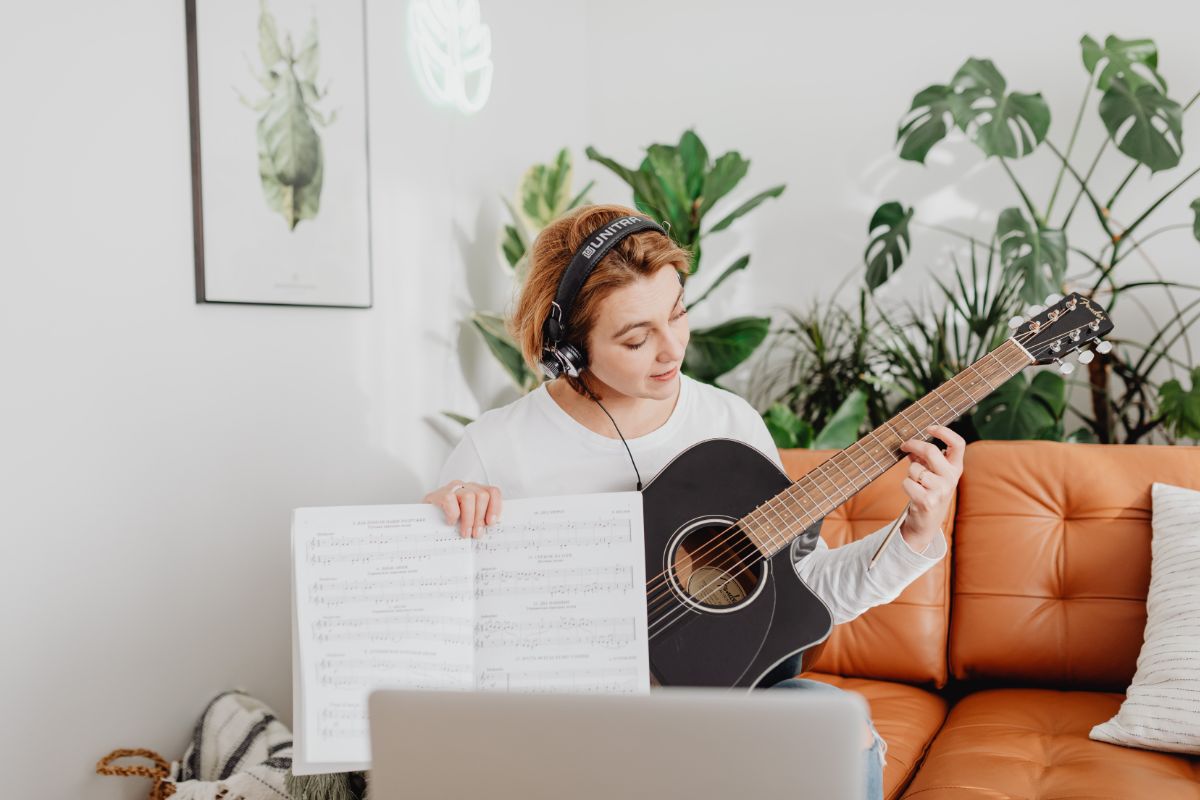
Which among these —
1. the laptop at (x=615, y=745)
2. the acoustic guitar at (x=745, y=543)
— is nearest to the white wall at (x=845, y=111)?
the acoustic guitar at (x=745, y=543)

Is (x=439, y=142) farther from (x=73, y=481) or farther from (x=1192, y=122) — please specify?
(x=1192, y=122)

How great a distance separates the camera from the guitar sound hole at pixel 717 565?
53.4 inches

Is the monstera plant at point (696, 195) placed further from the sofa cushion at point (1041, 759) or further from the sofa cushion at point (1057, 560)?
the sofa cushion at point (1041, 759)

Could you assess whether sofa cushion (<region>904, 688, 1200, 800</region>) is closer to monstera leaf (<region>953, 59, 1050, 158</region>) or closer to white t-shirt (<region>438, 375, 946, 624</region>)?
white t-shirt (<region>438, 375, 946, 624</region>)

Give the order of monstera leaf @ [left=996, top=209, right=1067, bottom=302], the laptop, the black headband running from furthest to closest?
1. monstera leaf @ [left=996, top=209, right=1067, bottom=302]
2. the black headband
3. the laptop

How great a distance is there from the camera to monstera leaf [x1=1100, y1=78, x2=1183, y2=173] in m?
2.25

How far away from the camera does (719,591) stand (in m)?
1.38

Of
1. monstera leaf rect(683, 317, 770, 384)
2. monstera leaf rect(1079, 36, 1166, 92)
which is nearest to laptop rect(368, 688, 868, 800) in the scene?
monstera leaf rect(683, 317, 770, 384)

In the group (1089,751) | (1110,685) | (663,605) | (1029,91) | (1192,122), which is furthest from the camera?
(1029,91)

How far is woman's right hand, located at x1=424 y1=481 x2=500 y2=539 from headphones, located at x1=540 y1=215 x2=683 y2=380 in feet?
1.01

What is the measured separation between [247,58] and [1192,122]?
241 centimetres

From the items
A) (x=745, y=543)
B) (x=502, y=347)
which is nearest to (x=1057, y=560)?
(x=745, y=543)

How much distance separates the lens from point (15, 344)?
1439 millimetres

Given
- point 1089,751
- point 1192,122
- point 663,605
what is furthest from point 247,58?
point 1192,122
